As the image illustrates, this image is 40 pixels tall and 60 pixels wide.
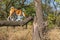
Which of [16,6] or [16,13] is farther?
[16,6]

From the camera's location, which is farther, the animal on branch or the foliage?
the foliage

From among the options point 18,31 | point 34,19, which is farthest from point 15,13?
point 34,19

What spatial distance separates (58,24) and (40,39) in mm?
9771

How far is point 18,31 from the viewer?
11.3 metres

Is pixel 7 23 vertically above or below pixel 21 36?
above

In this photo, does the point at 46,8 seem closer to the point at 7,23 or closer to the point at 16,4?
the point at 16,4

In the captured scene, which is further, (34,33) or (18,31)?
(18,31)

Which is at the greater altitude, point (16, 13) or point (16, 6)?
point (16, 6)

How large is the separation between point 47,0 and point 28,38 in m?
9.32

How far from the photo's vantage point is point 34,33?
25.2ft

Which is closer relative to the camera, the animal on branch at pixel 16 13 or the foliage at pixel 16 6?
the animal on branch at pixel 16 13

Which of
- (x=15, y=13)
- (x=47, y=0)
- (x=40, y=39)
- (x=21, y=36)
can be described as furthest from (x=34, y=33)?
(x=47, y=0)

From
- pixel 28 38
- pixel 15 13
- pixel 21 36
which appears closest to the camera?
pixel 28 38

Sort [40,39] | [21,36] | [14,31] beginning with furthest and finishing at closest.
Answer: [14,31], [21,36], [40,39]
